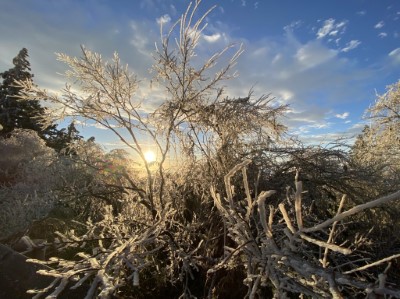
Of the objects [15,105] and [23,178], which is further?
[15,105]

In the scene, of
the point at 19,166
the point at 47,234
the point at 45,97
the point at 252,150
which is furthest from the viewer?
the point at 19,166

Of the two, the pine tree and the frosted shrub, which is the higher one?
the pine tree

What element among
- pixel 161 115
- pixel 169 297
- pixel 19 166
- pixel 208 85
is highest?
pixel 19 166

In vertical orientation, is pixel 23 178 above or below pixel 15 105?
below

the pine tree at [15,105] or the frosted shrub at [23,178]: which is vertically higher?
the pine tree at [15,105]

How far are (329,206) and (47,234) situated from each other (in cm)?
794

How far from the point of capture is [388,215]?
6855mm

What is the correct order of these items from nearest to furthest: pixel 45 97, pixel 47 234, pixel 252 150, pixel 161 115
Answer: pixel 45 97 < pixel 161 115 < pixel 252 150 < pixel 47 234

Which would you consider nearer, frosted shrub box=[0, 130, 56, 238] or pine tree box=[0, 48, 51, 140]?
frosted shrub box=[0, 130, 56, 238]

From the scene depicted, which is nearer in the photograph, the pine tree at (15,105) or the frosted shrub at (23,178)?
the frosted shrub at (23,178)

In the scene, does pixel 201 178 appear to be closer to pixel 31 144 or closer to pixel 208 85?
pixel 208 85

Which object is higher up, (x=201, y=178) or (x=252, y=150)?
(x=252, y=150)

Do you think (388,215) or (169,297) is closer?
(169,297)

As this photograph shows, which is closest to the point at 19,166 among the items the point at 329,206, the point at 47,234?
the point at 47,234
